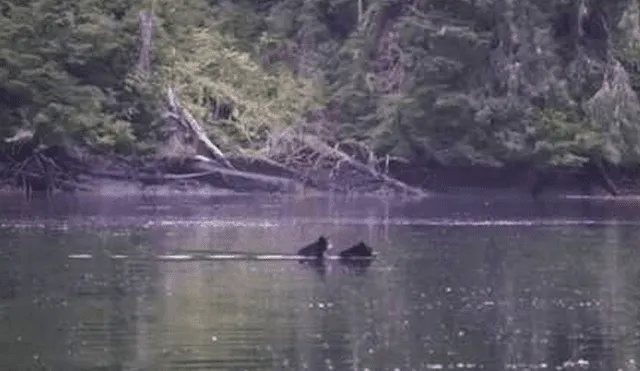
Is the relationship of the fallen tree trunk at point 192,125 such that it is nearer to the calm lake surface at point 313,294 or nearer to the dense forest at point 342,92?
the dense forest at point 342,92

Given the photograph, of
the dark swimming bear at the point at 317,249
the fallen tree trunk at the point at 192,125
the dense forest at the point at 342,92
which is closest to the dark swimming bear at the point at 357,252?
the dark swimming bear at the point at 317,249

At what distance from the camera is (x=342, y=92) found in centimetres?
6531

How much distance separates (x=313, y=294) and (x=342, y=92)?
35.2 meters

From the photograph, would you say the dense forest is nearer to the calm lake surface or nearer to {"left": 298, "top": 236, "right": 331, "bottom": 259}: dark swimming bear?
the calm lake surface

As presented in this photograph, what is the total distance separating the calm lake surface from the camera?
2347cm

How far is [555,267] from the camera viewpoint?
117ft

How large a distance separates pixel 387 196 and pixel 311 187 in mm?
2430

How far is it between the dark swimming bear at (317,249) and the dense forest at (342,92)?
22881mm

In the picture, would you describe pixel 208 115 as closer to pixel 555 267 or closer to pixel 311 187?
pixel 311 187

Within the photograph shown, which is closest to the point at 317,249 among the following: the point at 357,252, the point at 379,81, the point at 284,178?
the point at 357,252

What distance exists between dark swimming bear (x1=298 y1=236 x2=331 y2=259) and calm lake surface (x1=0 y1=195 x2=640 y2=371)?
0.97 feet

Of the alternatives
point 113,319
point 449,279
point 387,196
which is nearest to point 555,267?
point 449,279

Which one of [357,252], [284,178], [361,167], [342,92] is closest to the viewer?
[357,252]

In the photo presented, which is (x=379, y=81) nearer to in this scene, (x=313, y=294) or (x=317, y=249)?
(x=317, y=249)
